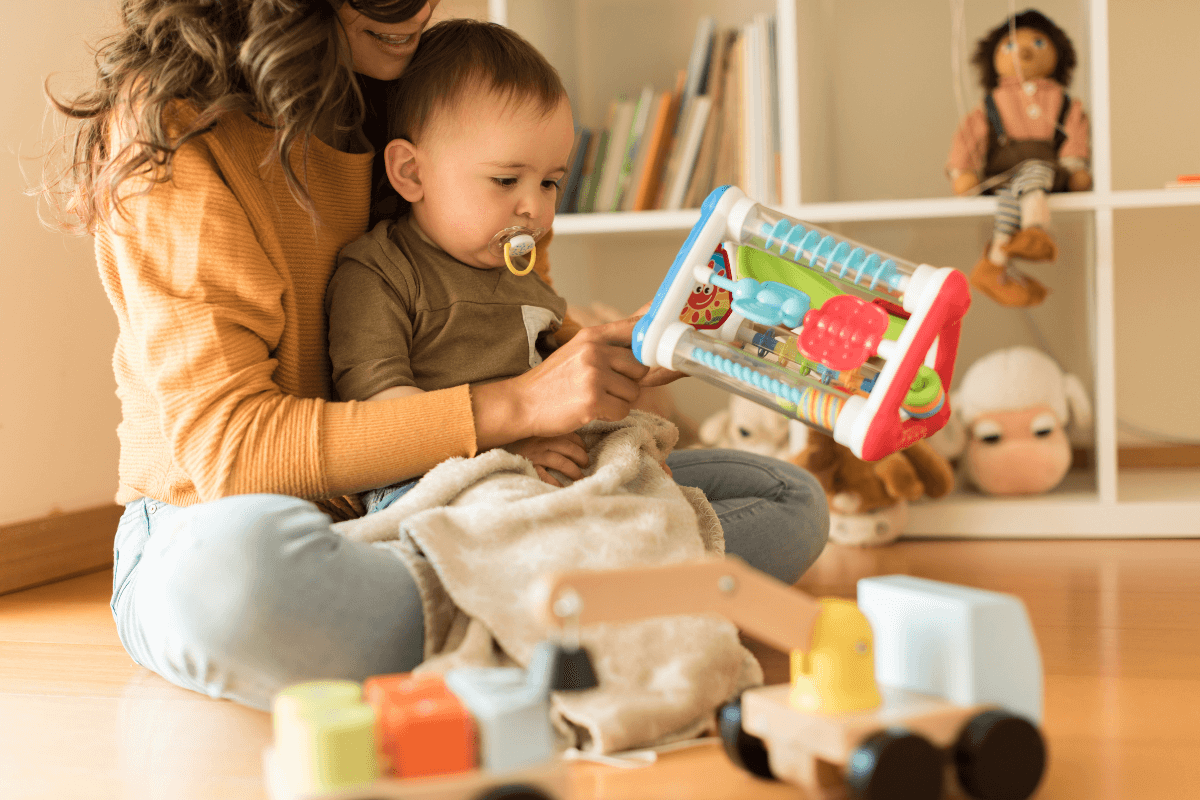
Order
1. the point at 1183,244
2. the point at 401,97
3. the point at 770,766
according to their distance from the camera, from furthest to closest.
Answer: the point at 1183,244, the point at 401,97, the point at 770,766

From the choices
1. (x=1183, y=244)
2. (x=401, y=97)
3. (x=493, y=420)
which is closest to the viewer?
(x=493, y=420)

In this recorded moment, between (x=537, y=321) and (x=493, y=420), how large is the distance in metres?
0.20

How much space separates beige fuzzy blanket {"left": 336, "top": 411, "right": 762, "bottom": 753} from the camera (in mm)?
775

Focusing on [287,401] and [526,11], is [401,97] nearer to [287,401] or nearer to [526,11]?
[287,401]

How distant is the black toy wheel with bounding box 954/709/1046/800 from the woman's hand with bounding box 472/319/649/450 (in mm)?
397

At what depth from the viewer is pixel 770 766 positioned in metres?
0.71

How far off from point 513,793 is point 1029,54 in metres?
1.54

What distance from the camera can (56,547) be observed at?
155 centimetres

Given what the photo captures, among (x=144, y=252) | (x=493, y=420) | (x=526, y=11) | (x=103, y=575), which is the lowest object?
(x=103, y=575)

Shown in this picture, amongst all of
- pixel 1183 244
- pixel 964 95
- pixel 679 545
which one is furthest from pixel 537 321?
pixel 1183 244

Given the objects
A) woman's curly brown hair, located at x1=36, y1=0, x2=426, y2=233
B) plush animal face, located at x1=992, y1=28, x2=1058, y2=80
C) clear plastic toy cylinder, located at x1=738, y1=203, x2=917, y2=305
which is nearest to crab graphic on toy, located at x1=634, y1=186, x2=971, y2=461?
clear plastic toy cylinder, located at x1=738, y1=203, x2=917, y2=305

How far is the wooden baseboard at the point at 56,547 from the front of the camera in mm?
1474

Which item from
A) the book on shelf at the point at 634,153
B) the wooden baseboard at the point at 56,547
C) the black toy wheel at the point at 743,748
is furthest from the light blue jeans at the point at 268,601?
the book on shelf at the point at 634,153

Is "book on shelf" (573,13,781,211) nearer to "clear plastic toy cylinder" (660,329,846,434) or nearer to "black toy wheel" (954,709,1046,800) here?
"clear plastic toy cylinder" (660,329,846,434)
